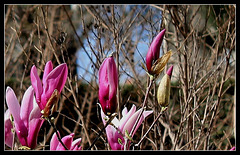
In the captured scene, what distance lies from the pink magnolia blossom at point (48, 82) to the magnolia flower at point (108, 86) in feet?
0.16

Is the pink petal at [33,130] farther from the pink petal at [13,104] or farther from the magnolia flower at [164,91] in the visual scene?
the magnolia flower at [164,91]

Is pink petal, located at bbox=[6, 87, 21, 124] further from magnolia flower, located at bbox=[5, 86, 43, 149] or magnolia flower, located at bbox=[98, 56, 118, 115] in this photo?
magnolia flower, located at bbox=[98, 56, 118, 115]

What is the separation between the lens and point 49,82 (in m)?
0.38

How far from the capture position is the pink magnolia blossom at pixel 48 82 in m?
→ 0.38

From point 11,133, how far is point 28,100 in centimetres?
9

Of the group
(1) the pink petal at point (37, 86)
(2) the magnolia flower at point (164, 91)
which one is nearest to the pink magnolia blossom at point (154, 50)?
(2) the magnolia flower at point (164, 91)

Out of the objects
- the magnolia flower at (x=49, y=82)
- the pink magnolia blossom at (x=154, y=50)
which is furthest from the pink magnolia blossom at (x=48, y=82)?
the pink magnolia blossom at (x=154, y=50)

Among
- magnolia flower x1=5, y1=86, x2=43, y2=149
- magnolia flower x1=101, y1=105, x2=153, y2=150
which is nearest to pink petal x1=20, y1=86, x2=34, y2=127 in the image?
magnolia flower x1=5, y1=86, x2=43, y2=149

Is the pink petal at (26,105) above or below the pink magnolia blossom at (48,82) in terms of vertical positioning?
below

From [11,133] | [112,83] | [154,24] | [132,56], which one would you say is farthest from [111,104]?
[132,56]

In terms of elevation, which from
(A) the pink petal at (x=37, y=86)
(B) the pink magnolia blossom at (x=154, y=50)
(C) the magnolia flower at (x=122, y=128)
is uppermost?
(B) the pink magnolia blossom at (x=154, y=50)

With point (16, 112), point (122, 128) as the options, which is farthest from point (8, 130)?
point (122, 128)

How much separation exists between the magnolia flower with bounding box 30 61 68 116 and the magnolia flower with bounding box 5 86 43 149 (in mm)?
16
